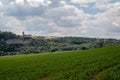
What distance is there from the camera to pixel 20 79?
39000mm

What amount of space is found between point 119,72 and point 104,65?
19.6 ft

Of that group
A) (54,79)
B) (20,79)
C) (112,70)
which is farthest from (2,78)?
(112,70)

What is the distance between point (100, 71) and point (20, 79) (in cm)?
1095

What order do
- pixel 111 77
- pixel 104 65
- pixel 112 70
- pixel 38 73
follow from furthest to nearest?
pixel 38 73
pixel 104 65
pixel 112 70
pixel 111 77

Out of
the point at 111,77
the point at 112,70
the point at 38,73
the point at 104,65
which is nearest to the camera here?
the point at 111,77

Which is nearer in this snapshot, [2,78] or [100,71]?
[100,71]

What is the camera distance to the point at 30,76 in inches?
1574

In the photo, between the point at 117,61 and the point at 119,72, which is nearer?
the point at 119,72

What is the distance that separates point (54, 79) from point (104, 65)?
726 cm

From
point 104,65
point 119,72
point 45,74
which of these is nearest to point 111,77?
point 119,72

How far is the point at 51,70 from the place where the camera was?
41938 millimetres

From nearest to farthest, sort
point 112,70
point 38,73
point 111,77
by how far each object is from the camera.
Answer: point 111,77 → point 112,70 → point 38,73

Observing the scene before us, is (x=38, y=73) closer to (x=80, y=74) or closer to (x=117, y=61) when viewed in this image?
(x=80, y=74)

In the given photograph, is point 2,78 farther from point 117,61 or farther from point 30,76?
point 117,61
